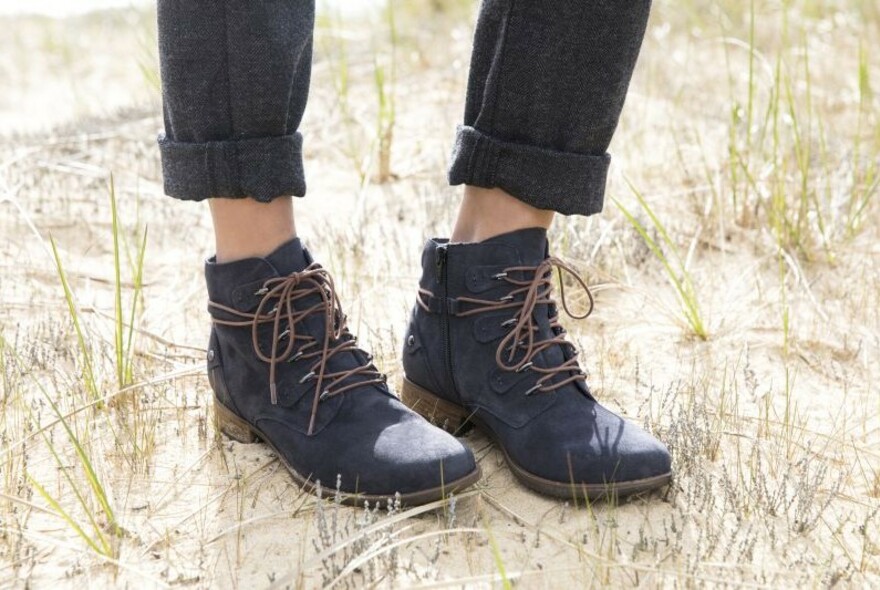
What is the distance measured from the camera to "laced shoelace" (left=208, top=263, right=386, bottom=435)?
161 cm

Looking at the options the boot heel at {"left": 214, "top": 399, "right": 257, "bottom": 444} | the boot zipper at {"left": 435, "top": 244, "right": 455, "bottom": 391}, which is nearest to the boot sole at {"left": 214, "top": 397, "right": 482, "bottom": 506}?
the boot heel at {"left": 214, "top": 399, "right": 257, "bottom": 444}

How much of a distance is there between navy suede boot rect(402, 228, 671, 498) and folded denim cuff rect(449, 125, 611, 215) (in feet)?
0.29

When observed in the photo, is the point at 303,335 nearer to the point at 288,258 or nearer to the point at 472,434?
the point at 288,258

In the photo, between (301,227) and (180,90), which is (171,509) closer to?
(180,90)

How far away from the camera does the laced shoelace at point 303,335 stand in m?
1.61

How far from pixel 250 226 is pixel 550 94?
0.51 metres

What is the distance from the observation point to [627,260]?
2.73 meters

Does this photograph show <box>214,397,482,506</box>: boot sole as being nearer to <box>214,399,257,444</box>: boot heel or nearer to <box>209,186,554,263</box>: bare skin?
<box>214,399,257,444</box>: boot heel

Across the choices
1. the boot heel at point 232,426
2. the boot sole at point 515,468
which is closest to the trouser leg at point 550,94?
the boot sole at point 515,468

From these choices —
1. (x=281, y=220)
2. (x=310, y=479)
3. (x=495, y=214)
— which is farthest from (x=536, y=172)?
(x=310, y=479)

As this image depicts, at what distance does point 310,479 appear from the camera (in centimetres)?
159

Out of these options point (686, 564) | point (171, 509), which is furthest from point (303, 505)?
point (686, 564)

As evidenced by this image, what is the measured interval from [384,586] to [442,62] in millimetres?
3595

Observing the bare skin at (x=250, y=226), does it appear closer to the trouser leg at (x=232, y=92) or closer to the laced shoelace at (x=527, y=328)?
the trouser leg at (x=232, y=92)
